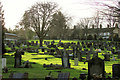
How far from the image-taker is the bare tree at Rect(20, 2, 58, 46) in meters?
46.5

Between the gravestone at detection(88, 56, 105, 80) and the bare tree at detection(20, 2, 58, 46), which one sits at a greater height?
the bare tree at detection(20, 2, 58, 46)

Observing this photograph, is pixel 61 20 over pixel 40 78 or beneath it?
over

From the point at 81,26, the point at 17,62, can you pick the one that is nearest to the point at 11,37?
the point at 81,26

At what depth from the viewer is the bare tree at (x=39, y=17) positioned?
46.5 metres

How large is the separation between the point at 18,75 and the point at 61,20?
40009 millimetres

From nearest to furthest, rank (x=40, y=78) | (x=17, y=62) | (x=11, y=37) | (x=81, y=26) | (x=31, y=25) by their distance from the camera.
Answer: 1. (x=40, y=78)
2. (x=17, y=62)
3. (x=31, y=25)
4. (x=11, y=37)
5. (x=81, y=26)

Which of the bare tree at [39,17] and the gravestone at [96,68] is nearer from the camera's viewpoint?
the gravestone at [96,68]

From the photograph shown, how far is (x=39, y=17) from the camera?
48.0m

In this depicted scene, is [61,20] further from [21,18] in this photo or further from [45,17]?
[21,18]

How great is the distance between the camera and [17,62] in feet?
54.1

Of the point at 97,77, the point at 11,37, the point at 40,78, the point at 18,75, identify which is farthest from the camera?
the point at 11,37

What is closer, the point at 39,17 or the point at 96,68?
the point at 96,68

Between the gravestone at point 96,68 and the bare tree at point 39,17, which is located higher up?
the bare tree at point 39,17

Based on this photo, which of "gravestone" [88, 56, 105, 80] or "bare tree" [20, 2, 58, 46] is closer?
"gravestone" [88, 56, 105, 80]
